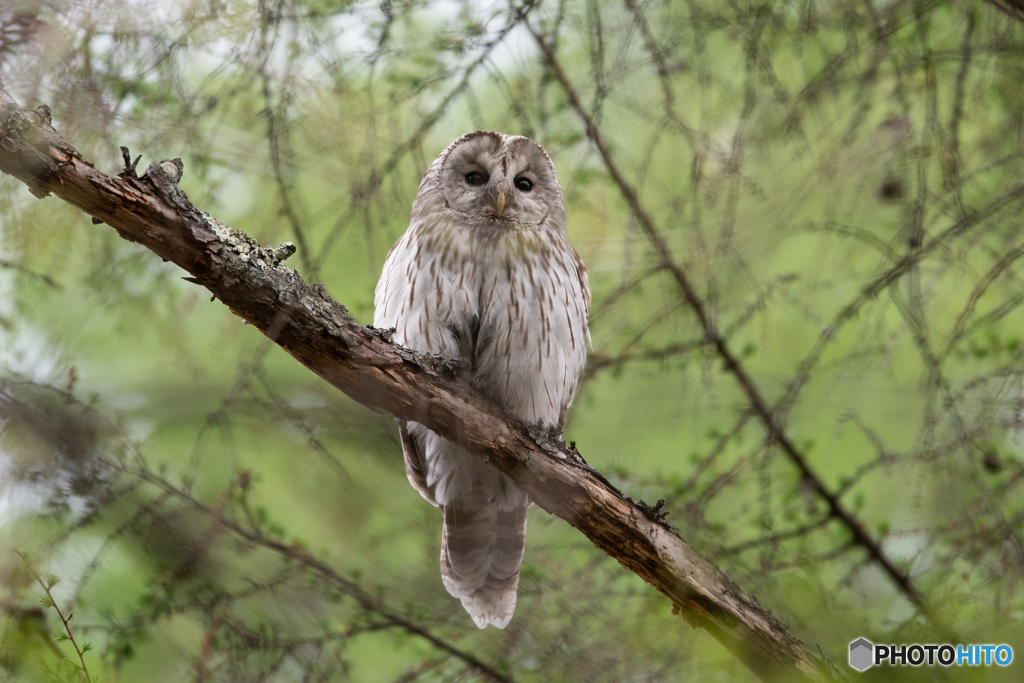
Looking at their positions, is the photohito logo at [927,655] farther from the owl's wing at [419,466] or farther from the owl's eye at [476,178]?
the owl's eye at [476,178]

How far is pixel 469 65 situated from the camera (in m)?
1.49

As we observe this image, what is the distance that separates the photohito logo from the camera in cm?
83

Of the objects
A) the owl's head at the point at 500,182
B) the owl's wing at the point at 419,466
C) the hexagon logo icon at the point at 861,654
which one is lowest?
the hexagon logo icon at the point at 861,654

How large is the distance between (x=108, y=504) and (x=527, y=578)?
51.2 inches

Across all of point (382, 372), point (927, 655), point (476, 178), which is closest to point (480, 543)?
point (382, 372)

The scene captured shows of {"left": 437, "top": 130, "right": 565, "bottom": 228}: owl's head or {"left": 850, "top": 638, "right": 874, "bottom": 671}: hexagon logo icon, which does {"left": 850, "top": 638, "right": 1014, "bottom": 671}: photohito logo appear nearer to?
{"left": 850, "top": 638, "right": 874, "bottom": 671}: hexagon logo icon

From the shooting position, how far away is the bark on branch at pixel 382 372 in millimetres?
1080

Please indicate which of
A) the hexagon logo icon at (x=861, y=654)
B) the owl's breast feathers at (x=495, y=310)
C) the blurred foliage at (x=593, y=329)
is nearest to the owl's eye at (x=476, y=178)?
the owl's breast feathers at (x=495, y=310)

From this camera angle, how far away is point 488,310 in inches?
90.4

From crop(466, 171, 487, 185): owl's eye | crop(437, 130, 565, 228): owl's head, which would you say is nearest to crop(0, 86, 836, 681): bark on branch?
crop(437, 130, 565, 228): owl's head

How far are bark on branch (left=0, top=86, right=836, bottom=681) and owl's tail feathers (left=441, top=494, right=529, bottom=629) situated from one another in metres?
0.58

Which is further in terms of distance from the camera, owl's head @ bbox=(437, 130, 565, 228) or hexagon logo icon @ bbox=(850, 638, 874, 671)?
owl's head @ bbox=(437, 130, 565, 228)

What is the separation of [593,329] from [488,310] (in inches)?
17.6

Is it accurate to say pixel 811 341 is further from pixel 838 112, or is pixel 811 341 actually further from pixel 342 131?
pixel 342 131
